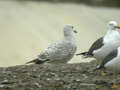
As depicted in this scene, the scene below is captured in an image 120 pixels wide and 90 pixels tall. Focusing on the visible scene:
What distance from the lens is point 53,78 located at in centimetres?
1022

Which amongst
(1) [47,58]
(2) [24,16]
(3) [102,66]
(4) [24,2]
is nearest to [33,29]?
(2) [24,16]

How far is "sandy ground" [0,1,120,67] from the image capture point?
19906 mm

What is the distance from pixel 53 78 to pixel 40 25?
12.4 meters

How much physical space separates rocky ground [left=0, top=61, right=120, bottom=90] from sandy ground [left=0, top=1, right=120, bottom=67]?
7146 millimetres

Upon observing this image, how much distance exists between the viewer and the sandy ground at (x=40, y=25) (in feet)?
65.3

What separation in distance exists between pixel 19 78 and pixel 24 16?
1250cm

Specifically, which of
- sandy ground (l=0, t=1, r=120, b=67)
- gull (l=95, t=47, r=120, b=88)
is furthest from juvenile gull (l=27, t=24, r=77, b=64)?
sandy ground (l=0, t=1, r=120, b=67)

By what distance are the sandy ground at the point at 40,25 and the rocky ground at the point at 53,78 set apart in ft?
23.4

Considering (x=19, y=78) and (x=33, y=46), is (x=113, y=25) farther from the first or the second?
(x=33, y=46)

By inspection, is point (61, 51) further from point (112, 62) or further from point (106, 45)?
point (112, 62)

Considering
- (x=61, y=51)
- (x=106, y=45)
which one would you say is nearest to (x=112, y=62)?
(x=106, y=45)

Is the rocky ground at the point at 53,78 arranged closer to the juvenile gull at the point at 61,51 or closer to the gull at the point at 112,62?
the gull at the point at 112,62

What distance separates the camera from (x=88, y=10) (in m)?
24.7

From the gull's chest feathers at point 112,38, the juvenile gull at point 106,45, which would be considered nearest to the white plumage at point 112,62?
the juvenile gull at point 106,45
